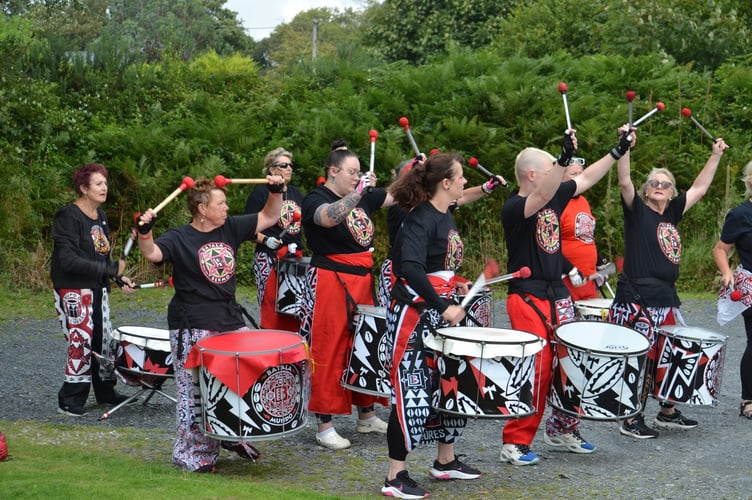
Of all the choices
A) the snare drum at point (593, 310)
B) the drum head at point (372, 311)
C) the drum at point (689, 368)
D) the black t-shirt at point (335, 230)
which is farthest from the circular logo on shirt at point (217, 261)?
the drum at point (689, 368)

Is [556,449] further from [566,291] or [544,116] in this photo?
[544,116]

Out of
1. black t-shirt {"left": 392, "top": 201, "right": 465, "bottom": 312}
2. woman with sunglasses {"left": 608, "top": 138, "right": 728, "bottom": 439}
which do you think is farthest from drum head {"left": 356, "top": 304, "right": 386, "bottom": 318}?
woman with sunglasses {"left": 608, "top": 138, "right": 728, "bottom": 439}

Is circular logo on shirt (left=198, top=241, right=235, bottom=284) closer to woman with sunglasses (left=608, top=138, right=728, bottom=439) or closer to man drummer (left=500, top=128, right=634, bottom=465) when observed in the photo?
man drummer (left=500, top=128, right=634, bottom=465)

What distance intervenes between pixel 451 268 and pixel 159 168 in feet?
29.4

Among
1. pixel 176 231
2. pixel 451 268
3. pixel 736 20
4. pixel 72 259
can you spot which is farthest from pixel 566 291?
pixel 736 20

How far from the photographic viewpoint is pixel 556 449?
6457 mm

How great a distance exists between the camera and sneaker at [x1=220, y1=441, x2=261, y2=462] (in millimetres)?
6055

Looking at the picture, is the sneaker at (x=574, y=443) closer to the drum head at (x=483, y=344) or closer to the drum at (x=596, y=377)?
the drum at (x=596, y=377)

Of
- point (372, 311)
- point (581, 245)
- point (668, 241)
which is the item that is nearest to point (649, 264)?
point (668, 241)

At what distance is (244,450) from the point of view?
19.9 feet

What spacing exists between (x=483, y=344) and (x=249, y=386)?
4.12ft

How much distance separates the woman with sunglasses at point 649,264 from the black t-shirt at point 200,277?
269 centimetres

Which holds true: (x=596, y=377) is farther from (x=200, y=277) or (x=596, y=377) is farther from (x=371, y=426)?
(x=200, y=277)

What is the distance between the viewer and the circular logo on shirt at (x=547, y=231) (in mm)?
6012
